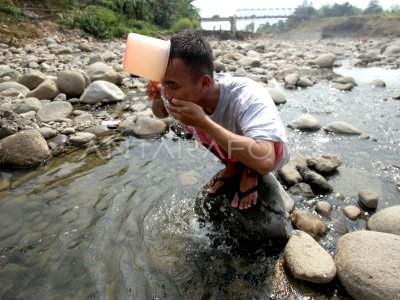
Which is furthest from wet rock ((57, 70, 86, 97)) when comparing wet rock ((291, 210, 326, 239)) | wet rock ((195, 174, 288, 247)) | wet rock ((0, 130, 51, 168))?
wet rock ((291, 210, 326, 239))

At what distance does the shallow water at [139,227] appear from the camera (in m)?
2.35

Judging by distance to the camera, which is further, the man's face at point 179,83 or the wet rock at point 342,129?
the wet rock at point 342,129

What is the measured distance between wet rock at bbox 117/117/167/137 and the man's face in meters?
2.67

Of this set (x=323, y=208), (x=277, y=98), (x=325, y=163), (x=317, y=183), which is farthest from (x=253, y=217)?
(x=277, y=98)

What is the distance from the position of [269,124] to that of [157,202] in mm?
1563

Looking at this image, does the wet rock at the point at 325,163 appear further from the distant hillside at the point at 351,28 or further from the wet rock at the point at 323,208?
the distant hillside at the point at 351,28

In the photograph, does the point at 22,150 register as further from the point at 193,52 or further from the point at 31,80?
the point at 31,80

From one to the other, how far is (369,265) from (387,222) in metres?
0.72

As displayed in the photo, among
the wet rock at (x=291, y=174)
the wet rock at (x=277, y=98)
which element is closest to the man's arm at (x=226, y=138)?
the wet rock at (x=291, y=174)

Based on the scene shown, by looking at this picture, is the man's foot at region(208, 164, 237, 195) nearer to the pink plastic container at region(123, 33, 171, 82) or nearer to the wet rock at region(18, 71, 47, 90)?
the pink plastic container at region(123, 33, 171, 82)

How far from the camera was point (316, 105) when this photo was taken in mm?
7434

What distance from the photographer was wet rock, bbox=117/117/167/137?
5.09 meters

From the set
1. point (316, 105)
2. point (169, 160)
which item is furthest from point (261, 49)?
point (169, 160)

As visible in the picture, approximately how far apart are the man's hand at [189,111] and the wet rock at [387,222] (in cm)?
183
